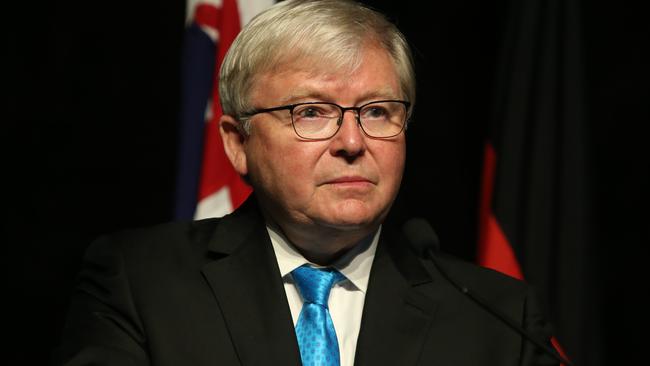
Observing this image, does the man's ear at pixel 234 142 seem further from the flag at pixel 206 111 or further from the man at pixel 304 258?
the flag at pixel 206 111

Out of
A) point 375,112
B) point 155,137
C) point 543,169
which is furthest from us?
point 155,137

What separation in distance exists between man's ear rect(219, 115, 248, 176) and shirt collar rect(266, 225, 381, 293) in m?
0.16

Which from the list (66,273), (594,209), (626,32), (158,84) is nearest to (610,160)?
(594,209)

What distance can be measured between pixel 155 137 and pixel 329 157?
1603mm

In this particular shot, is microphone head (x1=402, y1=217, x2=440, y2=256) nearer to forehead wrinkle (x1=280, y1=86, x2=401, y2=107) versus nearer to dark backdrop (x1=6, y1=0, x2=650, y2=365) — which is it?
forehead wrinkle (x1=280, y1=86, x2=401, y2=107)

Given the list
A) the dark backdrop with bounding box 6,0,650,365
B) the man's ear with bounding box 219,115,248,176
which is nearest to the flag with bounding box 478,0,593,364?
the dark backdrop with bounding box 6,0,650,365

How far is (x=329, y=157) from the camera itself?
2.00 metres

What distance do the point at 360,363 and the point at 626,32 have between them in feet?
7.06

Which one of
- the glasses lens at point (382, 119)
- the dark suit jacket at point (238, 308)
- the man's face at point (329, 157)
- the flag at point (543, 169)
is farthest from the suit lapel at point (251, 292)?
the flag at point (543, 169)

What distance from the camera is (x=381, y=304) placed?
2090 millimetres

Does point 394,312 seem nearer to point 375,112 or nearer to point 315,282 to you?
point 315,282

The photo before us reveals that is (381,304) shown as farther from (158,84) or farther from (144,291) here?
(158,84)

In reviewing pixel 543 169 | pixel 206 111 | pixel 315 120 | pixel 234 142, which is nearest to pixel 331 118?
pixel 315 120

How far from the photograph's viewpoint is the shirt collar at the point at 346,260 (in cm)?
212
